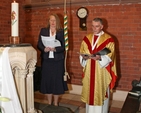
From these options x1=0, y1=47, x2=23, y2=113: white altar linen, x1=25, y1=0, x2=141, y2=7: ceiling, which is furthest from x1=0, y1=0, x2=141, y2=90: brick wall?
x1=0, y1=47, x2=23, y2=113: white altar linen

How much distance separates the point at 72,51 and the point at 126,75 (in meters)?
1.11

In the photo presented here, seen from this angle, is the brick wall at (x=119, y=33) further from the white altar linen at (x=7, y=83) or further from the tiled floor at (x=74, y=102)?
the white altar linen at (x=7, y=83)

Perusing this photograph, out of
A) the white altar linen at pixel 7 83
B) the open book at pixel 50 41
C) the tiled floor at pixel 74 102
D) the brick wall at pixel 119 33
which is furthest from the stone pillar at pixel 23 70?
the brick wall at pixel 119 33

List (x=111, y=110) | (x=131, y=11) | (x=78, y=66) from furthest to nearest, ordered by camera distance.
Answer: (x=78, y=66) → (x=131, y=11) → (x=111, y=110)

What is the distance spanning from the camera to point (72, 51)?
390cm

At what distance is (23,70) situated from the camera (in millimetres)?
1576

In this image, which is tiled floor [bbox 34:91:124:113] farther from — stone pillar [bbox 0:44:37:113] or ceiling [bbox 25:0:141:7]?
ceiling [bbox 25:0:141:7]

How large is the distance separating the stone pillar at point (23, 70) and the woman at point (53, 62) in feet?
3.69

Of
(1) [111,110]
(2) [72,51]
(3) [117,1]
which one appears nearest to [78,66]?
(2) [72,51]

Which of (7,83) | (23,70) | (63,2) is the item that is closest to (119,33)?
(63,2)

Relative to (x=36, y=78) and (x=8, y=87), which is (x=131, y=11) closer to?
(x=36, y=78)

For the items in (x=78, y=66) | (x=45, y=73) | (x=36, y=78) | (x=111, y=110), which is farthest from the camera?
(x=78, y=66)

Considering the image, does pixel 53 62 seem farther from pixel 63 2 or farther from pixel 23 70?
pixel 63 2

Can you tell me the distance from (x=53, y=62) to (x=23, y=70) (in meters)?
1.32
